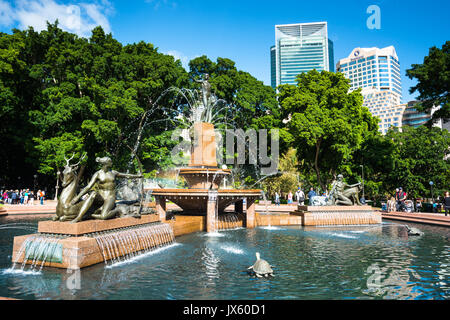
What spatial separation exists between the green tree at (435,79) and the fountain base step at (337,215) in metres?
13.5

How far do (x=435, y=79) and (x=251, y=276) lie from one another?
2664 centimetres

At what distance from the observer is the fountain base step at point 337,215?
17.3m

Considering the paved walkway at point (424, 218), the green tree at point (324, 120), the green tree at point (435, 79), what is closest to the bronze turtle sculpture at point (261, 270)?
the paved walkway at point (424, 218)

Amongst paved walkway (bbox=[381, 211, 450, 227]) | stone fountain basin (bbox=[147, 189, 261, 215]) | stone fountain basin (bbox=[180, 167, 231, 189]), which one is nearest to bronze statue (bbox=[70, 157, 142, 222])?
stone fountain basin (bbox=[147, 189, 261, 215])

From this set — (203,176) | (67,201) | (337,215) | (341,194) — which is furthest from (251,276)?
(341,194)

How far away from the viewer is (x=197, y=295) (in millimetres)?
5820

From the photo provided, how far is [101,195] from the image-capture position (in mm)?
9328

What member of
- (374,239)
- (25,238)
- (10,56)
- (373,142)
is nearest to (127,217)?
(25,238)

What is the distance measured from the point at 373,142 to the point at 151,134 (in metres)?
25.5

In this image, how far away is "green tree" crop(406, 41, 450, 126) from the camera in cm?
2450

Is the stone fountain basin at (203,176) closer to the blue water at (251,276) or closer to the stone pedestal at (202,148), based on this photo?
the stone pedestal at (202,148)

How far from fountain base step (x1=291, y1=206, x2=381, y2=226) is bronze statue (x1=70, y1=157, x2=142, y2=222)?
37.9 ft

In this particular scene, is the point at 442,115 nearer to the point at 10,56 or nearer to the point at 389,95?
the point at 10,56

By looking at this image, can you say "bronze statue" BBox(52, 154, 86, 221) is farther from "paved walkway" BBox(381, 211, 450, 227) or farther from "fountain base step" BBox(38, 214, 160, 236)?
"paved walkway" BBox(381, 211, 450, 227)
